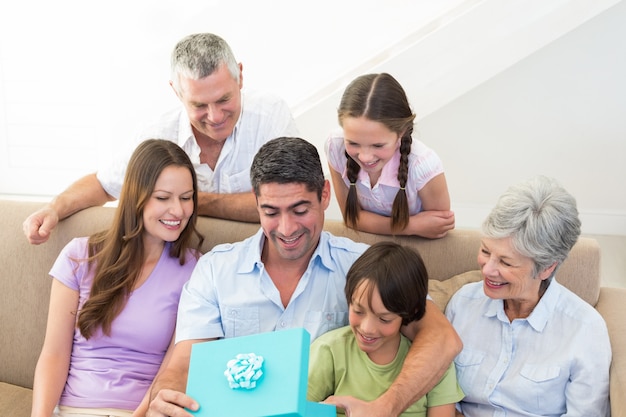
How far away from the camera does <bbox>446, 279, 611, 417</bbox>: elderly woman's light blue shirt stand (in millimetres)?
2002

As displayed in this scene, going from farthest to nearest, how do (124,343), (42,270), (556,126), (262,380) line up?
(556,126) → (42,270) → (124,343) → (262,380)

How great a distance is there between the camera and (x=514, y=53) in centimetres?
410

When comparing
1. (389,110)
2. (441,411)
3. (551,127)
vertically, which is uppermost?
(551,127)

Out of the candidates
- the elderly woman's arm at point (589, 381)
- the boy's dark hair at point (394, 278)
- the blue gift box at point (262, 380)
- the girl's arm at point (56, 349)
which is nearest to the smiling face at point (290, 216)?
the boy's dark hair at point (394, 278)

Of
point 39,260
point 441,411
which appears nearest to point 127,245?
point 39,260

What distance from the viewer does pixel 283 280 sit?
7.34 feet

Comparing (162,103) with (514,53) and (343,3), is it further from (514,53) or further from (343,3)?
(514,53)

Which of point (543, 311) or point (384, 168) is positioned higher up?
point (384, 168)

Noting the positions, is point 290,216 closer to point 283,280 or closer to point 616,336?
point 283,280

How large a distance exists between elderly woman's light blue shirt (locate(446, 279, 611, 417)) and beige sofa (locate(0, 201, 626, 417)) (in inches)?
8.9

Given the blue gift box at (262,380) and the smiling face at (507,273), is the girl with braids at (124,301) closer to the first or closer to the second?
the blue gift box at (262,380)

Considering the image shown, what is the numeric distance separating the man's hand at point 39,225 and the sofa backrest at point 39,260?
0.10 metres

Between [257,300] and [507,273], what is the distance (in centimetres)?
70

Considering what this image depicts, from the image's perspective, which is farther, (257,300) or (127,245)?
(127,245)
